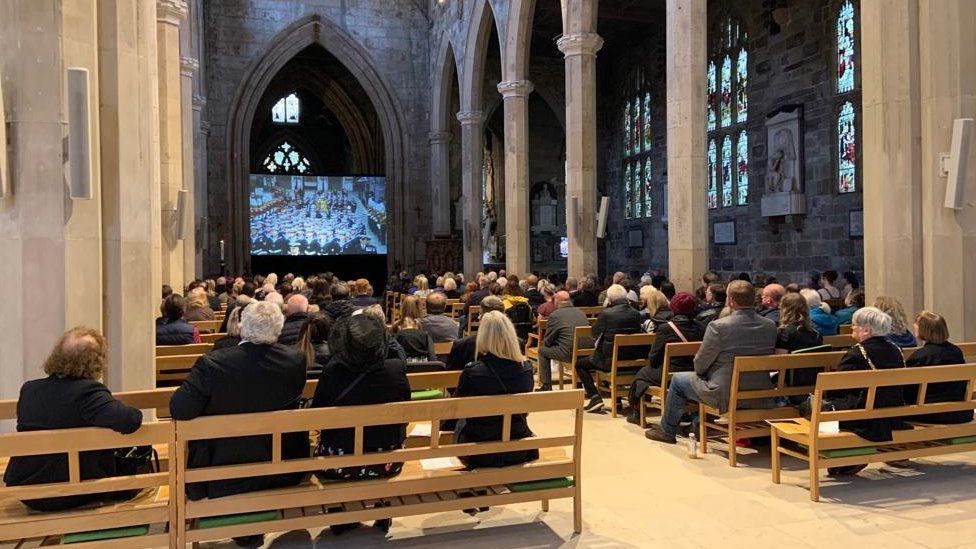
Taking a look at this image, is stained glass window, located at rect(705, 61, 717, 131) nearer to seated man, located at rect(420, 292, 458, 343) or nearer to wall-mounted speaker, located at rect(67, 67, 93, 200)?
seated man, located at rect(420, 292, 458, 343)

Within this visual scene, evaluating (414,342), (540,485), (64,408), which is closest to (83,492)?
(64,408)

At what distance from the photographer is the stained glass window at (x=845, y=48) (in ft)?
48.4

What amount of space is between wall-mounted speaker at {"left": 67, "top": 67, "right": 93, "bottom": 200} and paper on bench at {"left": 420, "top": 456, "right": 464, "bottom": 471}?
2.85m

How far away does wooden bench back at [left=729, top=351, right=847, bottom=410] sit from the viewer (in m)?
5.24

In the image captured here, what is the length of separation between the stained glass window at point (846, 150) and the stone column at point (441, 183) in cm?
1171

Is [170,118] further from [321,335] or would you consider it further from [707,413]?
[707,413]

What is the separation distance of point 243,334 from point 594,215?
1057cm

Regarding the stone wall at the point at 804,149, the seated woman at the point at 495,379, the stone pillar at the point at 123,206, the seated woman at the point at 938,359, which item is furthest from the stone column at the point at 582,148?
the seated woman at the point at 495,379

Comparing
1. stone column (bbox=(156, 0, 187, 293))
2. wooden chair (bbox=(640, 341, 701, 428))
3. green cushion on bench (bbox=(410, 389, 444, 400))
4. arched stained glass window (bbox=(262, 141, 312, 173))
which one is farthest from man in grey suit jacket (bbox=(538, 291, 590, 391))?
arched stained glass window (bbox=(262, 141, 312, 173))

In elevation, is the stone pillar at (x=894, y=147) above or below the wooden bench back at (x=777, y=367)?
above

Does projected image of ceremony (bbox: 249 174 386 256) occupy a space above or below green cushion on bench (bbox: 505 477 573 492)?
above

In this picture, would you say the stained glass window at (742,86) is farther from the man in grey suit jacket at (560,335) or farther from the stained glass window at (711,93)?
the man in grey suit jacket at (560,335)

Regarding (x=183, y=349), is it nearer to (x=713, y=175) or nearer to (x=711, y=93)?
(x=713, y=175)

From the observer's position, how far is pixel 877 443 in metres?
4.67
